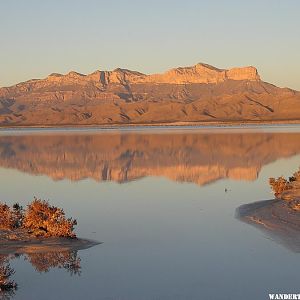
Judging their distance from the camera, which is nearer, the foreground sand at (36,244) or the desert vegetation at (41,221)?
the foreground sand at (36,244)

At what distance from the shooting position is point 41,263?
1225 cm

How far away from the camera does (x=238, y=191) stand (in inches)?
936

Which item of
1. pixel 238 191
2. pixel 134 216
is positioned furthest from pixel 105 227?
pixel 238 191

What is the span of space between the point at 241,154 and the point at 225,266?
31386 millimetres

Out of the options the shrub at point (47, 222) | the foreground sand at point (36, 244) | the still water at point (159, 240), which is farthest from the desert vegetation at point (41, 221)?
the still water at point (159, 240)

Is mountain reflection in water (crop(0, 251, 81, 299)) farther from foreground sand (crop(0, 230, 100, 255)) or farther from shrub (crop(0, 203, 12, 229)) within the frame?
shrub (crop(0, 203, 12, 229))

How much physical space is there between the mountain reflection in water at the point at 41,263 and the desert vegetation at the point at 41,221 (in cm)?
136

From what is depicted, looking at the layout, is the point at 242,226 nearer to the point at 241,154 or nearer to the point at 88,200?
the point at 88,200

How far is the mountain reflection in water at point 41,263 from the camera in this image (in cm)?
1055

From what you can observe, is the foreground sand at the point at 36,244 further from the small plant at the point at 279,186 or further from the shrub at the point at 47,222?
the small plant at the point at 279,186

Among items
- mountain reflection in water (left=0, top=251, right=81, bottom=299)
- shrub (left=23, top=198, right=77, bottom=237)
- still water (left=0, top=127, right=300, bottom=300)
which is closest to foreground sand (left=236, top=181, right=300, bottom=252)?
still water (left=0, top=127, right=300, bottom=300)

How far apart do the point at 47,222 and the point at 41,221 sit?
1.37ft

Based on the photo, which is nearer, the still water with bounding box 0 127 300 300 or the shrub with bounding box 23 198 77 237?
the still water with bounding box 0 127 300 300

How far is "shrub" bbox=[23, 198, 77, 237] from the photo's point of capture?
47.4ft
